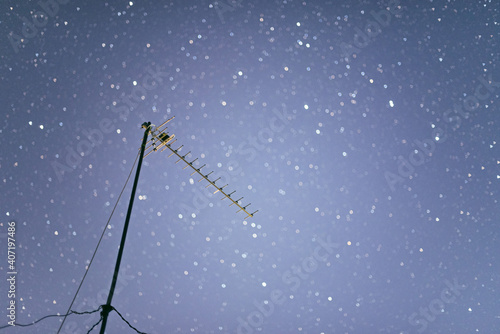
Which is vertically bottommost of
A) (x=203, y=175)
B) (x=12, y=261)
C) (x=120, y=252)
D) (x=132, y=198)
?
(x=120, y=252)

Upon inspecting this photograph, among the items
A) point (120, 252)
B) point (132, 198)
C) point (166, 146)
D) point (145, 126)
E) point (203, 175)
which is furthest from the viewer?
point (203, 175)

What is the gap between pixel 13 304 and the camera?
11.7 feet

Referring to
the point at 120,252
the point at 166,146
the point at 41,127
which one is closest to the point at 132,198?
the point at 120,252

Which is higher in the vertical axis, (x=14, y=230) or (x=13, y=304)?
(x=14, y=230)

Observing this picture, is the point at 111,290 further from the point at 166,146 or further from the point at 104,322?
the point at 166,146

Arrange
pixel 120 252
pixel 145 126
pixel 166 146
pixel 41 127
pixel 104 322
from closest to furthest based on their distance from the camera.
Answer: pixel 104 322 → pixel 120 252 → pixel 145 126 → pixel 166 146 → pixel 41 127

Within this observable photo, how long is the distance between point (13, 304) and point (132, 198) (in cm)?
277

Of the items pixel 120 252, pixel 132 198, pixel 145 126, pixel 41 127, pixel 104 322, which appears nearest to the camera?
pixel 104 322

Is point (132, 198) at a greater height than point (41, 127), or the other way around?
point (41, 127)

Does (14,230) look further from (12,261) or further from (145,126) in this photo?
(145,126)

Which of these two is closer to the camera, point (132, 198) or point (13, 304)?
point (132, 198)

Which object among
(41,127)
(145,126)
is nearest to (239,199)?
(145,126)

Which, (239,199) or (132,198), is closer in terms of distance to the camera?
(132,198)

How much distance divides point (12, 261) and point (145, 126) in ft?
8.64
